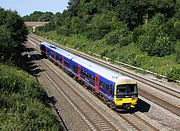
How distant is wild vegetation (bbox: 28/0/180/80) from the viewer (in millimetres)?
50281

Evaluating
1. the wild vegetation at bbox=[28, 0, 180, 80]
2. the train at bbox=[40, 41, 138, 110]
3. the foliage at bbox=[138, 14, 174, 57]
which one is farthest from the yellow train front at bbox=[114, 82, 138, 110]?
the foliage at bbox=[138, 14, 174, 57]

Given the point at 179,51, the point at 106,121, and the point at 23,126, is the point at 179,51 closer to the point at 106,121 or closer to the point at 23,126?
the point at 106,121

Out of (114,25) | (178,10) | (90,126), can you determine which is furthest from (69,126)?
(114,25)

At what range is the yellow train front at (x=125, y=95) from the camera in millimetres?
25433

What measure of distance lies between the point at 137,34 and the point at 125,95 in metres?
36.8

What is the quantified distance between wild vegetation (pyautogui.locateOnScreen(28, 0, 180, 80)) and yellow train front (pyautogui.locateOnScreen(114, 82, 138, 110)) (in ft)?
45.6

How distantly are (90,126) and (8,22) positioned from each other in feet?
126

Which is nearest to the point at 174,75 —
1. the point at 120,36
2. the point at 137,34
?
the point at 137,34

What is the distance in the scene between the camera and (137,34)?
61.1 meters

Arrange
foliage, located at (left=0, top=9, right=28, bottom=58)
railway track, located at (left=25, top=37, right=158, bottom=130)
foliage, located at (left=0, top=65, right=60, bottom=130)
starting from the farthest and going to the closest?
foliage, located at (left=0, top=9, right=28, bottom=58) → railway track, located at (left=25, top=37, right=158, bottom=130) → foliage, located at (left=0, top=65, right=60, bottom=130)

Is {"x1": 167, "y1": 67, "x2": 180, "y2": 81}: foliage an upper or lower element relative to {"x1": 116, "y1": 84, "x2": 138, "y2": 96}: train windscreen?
lower

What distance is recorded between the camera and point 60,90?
34.9m

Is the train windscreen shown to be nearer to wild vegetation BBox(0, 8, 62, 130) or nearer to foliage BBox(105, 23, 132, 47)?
wild vegetation BBox(0, 8, 62, 130)

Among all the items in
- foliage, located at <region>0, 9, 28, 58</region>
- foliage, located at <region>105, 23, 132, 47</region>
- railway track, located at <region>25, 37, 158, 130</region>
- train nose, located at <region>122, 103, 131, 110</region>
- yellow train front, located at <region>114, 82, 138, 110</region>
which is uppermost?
foliage, located at <region>0, 9, 28, 58</region>
